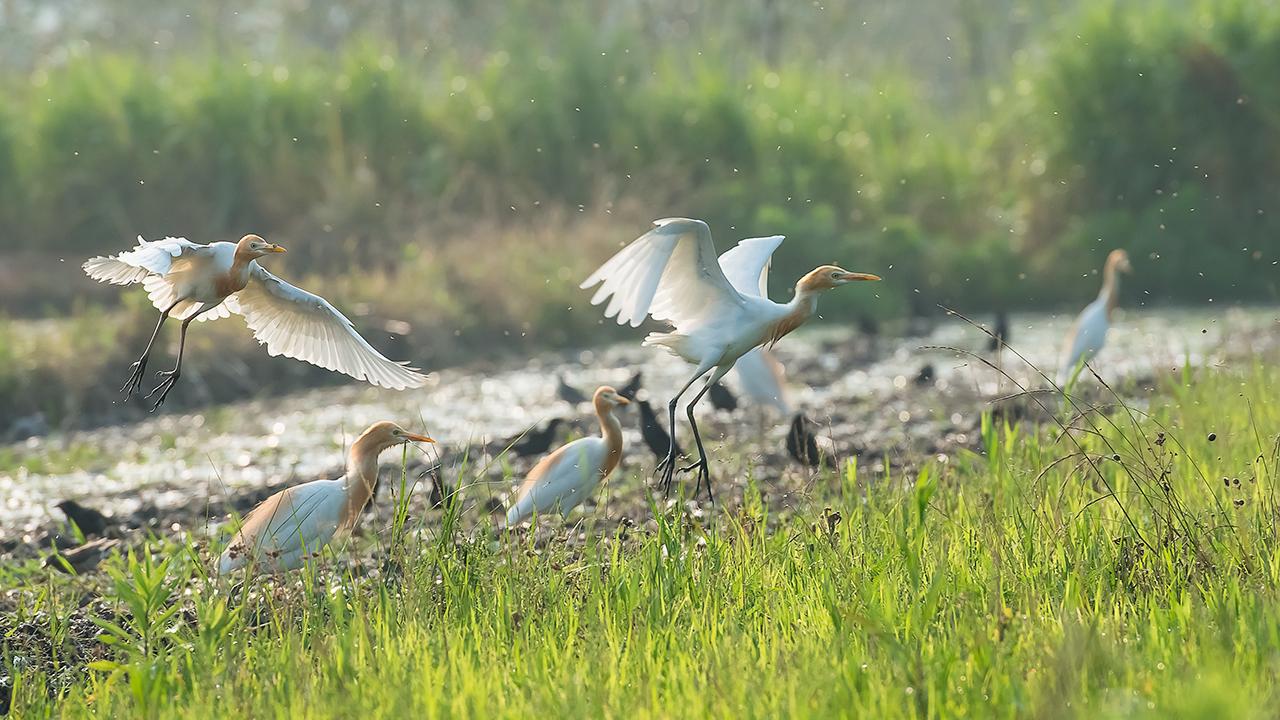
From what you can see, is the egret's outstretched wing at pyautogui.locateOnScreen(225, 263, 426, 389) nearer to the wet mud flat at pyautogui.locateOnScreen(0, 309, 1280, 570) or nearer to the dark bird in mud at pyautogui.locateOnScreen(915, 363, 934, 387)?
the wet mud flat at pyautogui.locateOnScreen(0, 309, 1280, 570)

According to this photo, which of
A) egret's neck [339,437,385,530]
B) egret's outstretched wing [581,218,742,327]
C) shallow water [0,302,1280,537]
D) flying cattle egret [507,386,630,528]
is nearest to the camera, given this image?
egret's outstretched wing [581,218,742,327]

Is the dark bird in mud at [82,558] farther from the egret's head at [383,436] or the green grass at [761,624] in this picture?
the egret's head at [383,436]

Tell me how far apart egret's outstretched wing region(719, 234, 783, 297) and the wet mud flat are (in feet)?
2.42

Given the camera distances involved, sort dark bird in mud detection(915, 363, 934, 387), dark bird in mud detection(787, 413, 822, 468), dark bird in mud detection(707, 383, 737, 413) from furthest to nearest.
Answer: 1. dark bird in mud detection(915, 363, 934, 387)
2. dark bird in mud detection(707, 383, 737, 413)
3. dark bird in mud detection(787, 413, 822, 468)

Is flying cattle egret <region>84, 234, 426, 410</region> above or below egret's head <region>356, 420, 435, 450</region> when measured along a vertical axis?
above

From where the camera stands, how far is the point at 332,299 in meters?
13.6

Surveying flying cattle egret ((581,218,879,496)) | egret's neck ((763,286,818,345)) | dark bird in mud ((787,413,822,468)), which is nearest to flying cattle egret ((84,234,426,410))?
flying cattle egret ((581,218,879,496))

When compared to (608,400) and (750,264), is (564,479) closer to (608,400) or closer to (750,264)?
(608,400)

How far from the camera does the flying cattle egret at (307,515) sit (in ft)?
16.9

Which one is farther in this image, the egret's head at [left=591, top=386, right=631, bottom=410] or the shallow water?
the shallow water

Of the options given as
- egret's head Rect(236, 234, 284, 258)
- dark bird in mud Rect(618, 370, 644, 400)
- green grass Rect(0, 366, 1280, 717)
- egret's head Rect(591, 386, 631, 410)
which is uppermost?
egret's head Rect(236, 234, 284, 258)

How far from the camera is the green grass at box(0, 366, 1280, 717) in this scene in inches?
139

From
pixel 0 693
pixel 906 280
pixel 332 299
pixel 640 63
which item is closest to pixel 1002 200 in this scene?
pixel 906 280

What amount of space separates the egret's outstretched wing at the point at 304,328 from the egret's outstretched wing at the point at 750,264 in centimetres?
170
